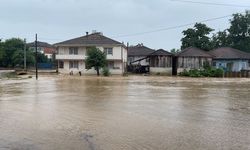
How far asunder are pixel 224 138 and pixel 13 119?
8.39 metres

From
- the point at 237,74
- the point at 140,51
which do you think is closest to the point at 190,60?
the point at 237,74

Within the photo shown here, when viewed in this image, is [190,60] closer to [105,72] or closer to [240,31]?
[105,72]

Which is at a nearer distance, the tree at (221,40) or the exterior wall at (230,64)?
the exterior wall at (230,64)

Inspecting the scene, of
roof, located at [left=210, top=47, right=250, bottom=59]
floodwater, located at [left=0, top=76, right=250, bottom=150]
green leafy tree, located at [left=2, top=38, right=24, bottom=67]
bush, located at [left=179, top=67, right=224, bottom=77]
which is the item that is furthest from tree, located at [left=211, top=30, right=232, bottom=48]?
floodwater, located at [left=0, top=76, right=250, bottom=150]

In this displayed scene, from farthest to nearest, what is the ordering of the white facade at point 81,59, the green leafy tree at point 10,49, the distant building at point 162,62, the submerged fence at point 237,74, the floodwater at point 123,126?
the green leafy tree at point 10,49
the distant building at point 162,62
the white facade at point 81,59
the submerged fence at point 237,74
the floodwater at point 123,126

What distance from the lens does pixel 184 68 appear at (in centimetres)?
6731

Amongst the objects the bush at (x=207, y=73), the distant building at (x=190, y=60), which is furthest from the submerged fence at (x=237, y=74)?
the distant building at (x=190, y=60)

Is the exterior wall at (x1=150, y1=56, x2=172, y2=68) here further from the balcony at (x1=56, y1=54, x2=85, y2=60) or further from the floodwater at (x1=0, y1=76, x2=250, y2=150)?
the floodwater at (x1=0, y1=76, x2=250, y2=150)

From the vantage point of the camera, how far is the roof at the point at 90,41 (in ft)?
218

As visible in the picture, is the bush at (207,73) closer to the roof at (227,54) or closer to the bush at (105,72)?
the roof at (227,54)

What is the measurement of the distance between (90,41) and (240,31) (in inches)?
1387

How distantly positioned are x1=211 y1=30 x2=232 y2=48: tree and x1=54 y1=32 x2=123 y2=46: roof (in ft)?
105

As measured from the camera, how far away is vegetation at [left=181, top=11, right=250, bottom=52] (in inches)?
3246

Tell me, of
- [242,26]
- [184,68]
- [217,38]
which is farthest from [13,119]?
[217,38]
